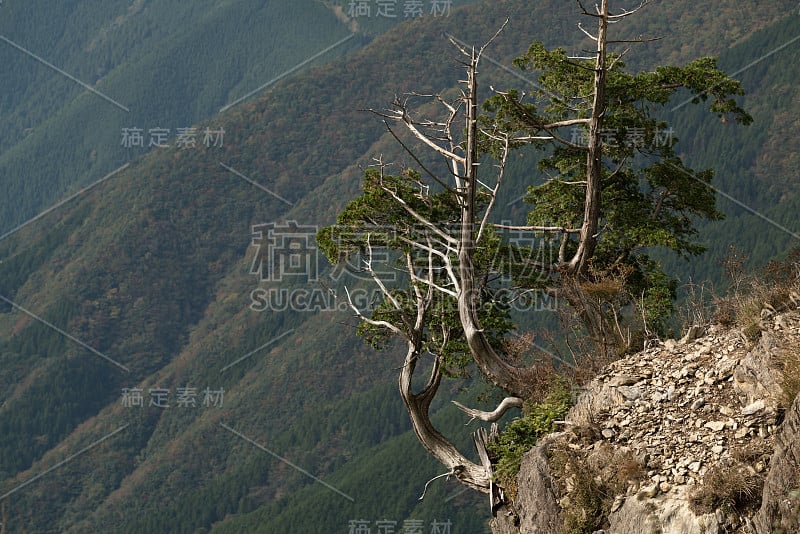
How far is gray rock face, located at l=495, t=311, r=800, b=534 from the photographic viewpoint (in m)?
11.1

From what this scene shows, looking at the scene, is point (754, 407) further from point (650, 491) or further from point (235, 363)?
point (235, 363)

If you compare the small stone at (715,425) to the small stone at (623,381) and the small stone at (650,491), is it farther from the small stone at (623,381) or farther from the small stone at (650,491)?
the small stone at (623,381)

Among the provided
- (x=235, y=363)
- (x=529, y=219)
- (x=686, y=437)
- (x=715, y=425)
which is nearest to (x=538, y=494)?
(x=686, y=437)

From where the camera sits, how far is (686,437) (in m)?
12.6

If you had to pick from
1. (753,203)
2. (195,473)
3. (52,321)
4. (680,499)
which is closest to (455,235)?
(680,499)

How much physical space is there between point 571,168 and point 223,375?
478ft

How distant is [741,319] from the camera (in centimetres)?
1372

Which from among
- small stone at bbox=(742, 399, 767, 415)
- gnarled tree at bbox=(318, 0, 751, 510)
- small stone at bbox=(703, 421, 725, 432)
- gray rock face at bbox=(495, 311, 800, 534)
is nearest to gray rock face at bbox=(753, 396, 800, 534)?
gray rock face at bbox=(495, 311, 800, 534)

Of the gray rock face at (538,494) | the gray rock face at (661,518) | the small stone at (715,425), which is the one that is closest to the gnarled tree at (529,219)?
the gray rock face at (538,494)

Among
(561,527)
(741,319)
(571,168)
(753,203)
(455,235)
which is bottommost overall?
(561,527)

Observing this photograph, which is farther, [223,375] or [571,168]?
[223,375]

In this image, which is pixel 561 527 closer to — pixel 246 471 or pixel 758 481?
pixel 758 481

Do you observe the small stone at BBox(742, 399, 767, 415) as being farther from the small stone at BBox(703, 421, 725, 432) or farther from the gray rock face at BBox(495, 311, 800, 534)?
the small stone at BBox(703, 421, 725, 432)

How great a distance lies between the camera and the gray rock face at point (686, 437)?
36.5ft
